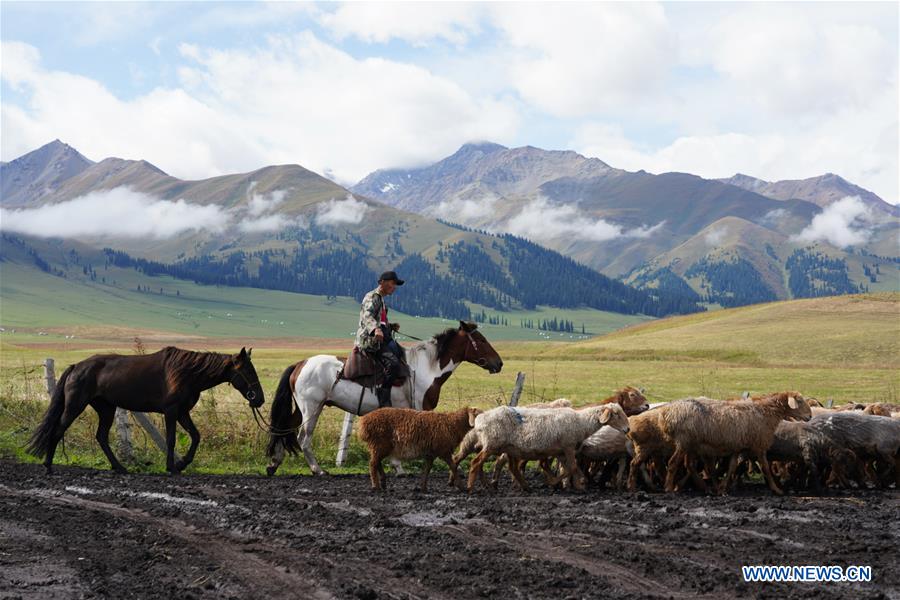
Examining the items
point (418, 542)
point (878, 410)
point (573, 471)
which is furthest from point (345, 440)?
point (878, 410)

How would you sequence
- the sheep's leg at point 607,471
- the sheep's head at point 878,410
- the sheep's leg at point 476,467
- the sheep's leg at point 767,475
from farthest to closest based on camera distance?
the sheep's head at point 878,410, the sheep's leg at point 607,471, the sheep's leg at point 767,475, the sheep's leg at point 476,467

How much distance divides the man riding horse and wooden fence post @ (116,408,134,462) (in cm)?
567

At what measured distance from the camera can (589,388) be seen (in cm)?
4988

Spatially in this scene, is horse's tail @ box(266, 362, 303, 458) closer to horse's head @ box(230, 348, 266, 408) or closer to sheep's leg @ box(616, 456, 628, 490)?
horse's head @ box(230, 348, 266, 408)

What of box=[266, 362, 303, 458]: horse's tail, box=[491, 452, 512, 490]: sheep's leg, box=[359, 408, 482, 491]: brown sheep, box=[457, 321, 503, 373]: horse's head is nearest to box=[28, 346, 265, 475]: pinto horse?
box=[266, 362, 303, 458]: horse's tail

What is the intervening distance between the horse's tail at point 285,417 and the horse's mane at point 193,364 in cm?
134

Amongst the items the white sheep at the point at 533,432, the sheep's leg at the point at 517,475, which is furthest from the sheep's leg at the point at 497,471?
the white sheep at the point at 533,432

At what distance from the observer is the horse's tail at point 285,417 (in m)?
18.6

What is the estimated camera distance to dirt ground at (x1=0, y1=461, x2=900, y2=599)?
896cm

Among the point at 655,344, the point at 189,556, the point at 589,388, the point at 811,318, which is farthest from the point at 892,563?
the point at 811,318

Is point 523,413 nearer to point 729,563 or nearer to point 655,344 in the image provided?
point 729,563

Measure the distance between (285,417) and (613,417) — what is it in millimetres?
7251

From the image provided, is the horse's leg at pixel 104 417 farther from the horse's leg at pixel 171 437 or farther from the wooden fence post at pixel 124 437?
the horse's leg at pixel 171 437

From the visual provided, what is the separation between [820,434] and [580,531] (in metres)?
7.30
